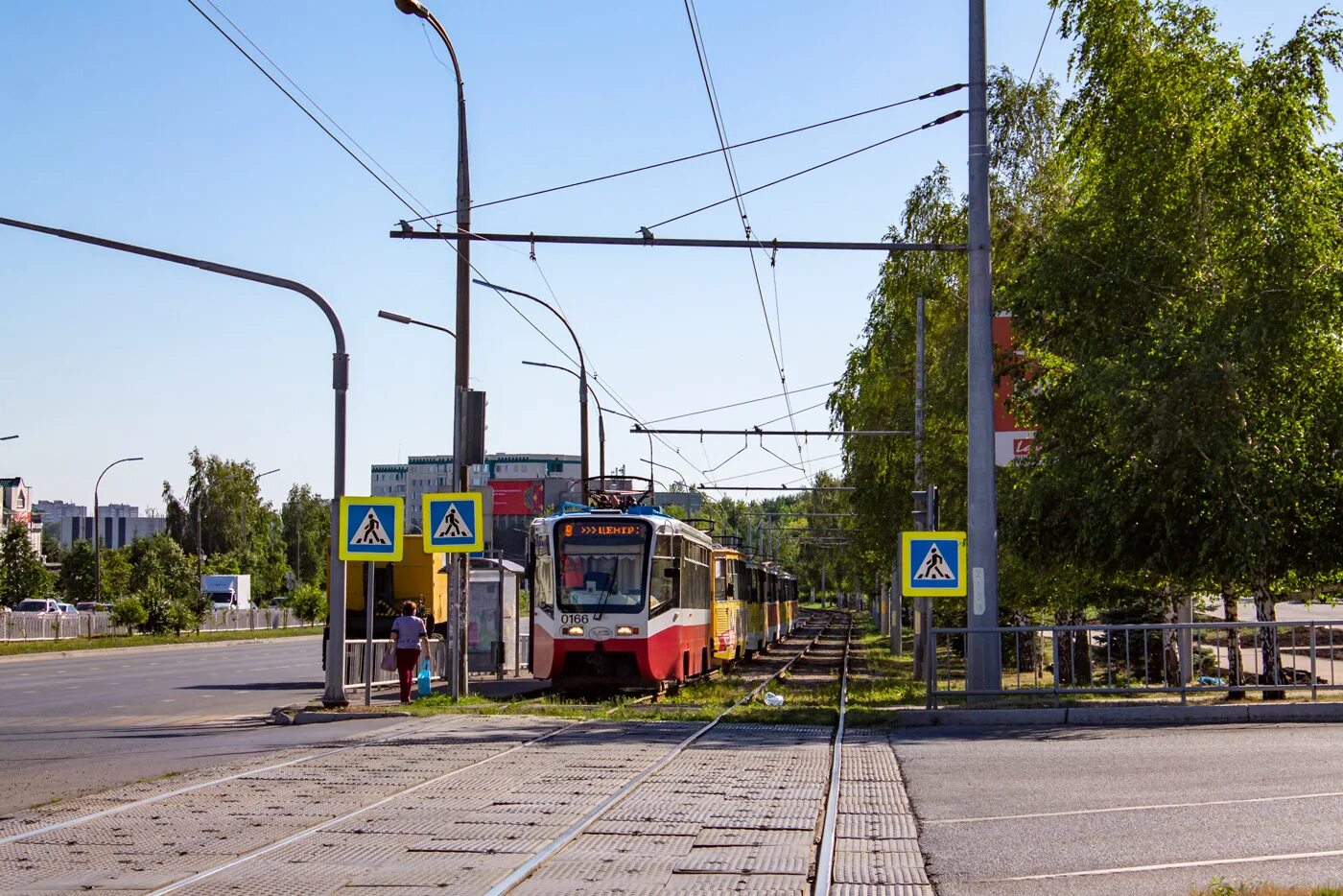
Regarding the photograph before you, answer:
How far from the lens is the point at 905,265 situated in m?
35.8

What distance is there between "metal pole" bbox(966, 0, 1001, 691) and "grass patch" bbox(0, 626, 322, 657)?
36.3 metres

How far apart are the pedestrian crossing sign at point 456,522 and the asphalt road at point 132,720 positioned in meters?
3.04

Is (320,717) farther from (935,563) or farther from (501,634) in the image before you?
(501,634)

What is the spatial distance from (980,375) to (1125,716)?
4864mm

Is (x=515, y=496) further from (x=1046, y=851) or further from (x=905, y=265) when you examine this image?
(x=1046, y=851)

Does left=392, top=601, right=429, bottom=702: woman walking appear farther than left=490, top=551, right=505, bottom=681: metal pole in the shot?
No

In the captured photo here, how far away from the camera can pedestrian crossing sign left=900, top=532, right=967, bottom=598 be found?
758 inches

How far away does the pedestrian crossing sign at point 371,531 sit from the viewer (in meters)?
20.2

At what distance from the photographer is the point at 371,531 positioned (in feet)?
66.4

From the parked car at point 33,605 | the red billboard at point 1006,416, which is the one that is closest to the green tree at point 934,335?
the red billboard at point 1006,416

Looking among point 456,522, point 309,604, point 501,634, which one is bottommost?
point 501,634

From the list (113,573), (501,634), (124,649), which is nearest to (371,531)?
(501,634)

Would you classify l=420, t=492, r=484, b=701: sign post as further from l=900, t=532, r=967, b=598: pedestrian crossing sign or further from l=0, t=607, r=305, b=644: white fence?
l=0, t=607, r=305, b=644: white fence

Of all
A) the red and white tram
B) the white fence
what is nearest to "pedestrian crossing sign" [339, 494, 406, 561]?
the red and white tram
